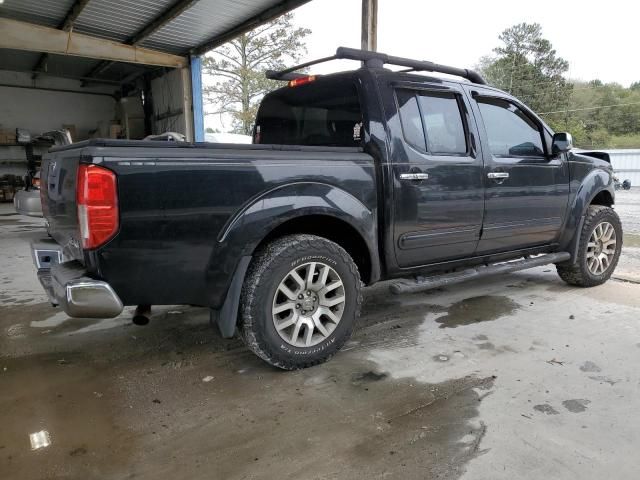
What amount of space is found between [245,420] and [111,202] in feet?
4.07

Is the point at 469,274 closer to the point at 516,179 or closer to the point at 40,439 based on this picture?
the point at 516,179

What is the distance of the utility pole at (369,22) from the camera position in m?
7.18

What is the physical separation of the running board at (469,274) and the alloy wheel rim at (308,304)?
54 cm

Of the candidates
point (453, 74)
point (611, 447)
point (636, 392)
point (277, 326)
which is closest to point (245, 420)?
point (277, 326)

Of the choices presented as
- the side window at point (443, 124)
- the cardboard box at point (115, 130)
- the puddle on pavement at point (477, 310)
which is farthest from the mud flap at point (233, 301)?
the cardboard box at point (115, 130)

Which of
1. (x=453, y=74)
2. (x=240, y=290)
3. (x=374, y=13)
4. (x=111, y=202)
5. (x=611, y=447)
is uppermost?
(x=374, y=13)

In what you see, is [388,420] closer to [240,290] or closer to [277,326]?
[277,326]

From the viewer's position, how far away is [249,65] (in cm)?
2483

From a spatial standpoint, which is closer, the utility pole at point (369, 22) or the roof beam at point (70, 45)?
the utility pole at point (369, 22)

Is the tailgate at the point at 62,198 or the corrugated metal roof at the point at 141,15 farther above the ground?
the corrugated metal roof at the point at 141,15

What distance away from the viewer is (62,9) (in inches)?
389

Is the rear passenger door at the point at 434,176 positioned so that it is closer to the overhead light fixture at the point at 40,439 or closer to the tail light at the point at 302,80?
the tail light at the point at 302,80

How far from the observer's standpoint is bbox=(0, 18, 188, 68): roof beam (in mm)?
10133

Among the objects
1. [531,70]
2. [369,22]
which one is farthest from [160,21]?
[531,70]
